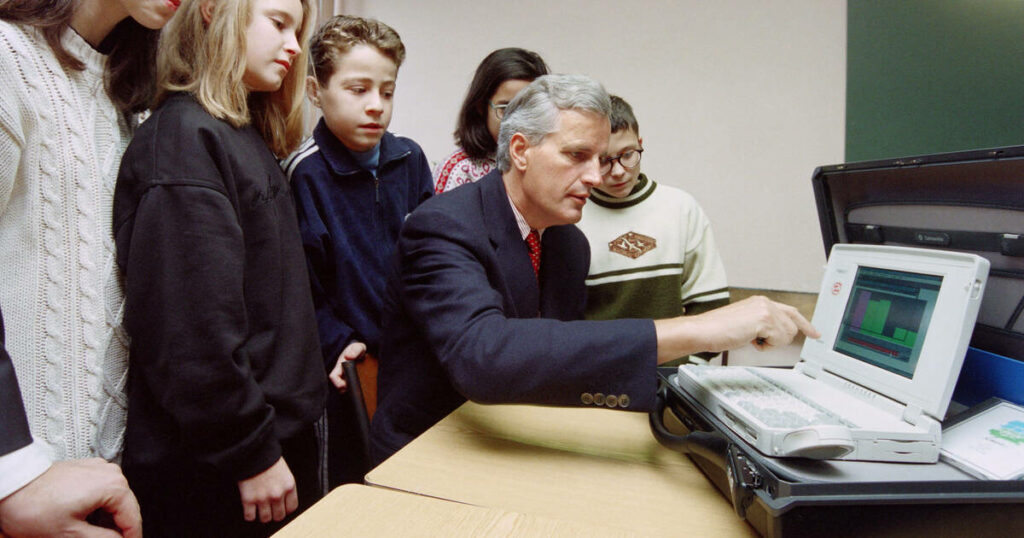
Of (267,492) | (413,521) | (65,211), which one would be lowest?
(267,492)

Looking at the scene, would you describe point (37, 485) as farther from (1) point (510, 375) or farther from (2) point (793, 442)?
(2) point (793, 442)

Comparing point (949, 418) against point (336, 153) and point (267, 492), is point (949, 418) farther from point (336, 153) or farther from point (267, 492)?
point (336, 153)

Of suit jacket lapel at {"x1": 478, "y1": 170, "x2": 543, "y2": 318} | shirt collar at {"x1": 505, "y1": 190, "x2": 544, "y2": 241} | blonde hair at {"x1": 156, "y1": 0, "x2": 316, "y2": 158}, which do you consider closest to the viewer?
blonde hair at {"x1": 156, "y1": 0, "x2": 316, "y2": 158}

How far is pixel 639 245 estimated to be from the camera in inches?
64.4

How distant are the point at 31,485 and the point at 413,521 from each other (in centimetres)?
42

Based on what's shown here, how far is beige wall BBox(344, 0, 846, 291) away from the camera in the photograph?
2482 mm

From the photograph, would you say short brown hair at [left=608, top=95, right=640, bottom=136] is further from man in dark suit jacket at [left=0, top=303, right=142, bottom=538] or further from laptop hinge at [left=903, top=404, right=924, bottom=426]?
man in dark suit jacket at [left=0, top=303, right=142, bottom=538]

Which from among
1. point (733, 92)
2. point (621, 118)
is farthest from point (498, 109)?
point (733, 92)

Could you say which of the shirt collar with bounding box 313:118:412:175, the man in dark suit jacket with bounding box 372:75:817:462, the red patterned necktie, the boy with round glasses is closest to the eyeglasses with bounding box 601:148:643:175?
the boy with round glasses

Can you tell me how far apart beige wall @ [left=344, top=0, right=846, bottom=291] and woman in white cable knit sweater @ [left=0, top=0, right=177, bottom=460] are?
Answer: 2.15m

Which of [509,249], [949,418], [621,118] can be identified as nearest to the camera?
[949,418]

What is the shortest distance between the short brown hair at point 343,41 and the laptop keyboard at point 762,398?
1111 mm

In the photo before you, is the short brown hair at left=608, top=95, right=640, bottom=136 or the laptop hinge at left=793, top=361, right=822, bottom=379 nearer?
the laptop hinge at left=793, top=361, right=822, bottom=379

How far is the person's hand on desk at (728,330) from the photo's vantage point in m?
0.87
